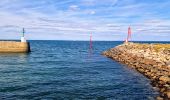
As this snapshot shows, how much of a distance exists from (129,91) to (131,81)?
493 cm

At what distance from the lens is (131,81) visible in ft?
96.1

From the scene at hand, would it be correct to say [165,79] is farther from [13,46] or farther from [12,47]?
[12,47]

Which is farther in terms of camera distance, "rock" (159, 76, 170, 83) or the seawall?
the seawall

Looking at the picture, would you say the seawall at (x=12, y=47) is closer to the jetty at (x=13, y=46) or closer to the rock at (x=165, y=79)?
A: the jetty at (x=13, y=46)

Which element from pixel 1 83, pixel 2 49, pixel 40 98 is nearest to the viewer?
pixel 40 98

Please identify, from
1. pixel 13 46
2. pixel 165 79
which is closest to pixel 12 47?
pixel 13 46

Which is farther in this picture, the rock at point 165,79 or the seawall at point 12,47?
the seawall at point 12,47

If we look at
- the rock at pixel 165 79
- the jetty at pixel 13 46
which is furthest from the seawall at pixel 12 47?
the rock at pixel 165 79

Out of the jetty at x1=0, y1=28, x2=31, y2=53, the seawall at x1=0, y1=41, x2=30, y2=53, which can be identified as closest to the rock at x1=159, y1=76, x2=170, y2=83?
the jetty at x1=0, y1=28, x2=31, y2=53

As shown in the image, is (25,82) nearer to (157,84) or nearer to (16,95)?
(16,95)

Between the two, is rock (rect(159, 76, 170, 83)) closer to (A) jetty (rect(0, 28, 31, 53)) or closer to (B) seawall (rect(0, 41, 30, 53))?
(A) jetty (rect(0, 28, 31, 53))

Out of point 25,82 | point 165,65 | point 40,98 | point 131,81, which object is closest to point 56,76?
point 25,82

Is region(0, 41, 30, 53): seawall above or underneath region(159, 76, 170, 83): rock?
above

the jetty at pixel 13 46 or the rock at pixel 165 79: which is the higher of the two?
the jetty at pixel 13 46
